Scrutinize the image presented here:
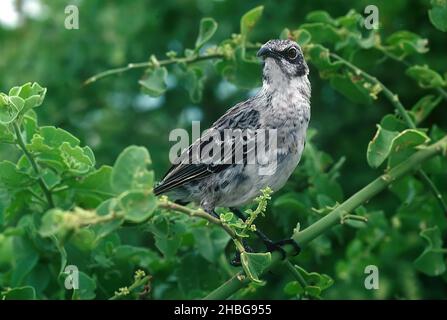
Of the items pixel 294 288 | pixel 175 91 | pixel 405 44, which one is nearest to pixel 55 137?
pixel 294 288

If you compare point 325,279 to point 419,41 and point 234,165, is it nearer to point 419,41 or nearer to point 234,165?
point 234,165

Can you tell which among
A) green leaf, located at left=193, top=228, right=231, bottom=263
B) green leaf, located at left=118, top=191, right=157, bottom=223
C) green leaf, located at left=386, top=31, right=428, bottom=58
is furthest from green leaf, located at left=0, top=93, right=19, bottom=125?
green leaf, located at left=386, top=31, right=428, bottom=58

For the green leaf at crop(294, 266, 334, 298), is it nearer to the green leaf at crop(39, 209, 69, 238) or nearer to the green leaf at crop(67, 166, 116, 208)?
the green leaf at crop(67, 166, 116, 208)

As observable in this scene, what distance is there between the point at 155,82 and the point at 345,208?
110 centimetres

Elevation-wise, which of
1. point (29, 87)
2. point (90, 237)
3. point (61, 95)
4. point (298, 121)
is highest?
point (61, 95)

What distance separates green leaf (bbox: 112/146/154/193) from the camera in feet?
6.82

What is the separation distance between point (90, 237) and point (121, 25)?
347 centimetres

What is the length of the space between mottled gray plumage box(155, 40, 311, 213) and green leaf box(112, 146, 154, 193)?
1.45 meters

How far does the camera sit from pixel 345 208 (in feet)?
9.70

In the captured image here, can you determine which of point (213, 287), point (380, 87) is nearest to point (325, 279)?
point (213, 287)

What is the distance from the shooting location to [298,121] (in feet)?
12.0

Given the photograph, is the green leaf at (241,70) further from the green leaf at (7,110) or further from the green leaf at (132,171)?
the green leaf at (132,171)

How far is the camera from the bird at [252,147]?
11.7ft

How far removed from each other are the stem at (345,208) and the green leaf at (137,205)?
0.87 meters
